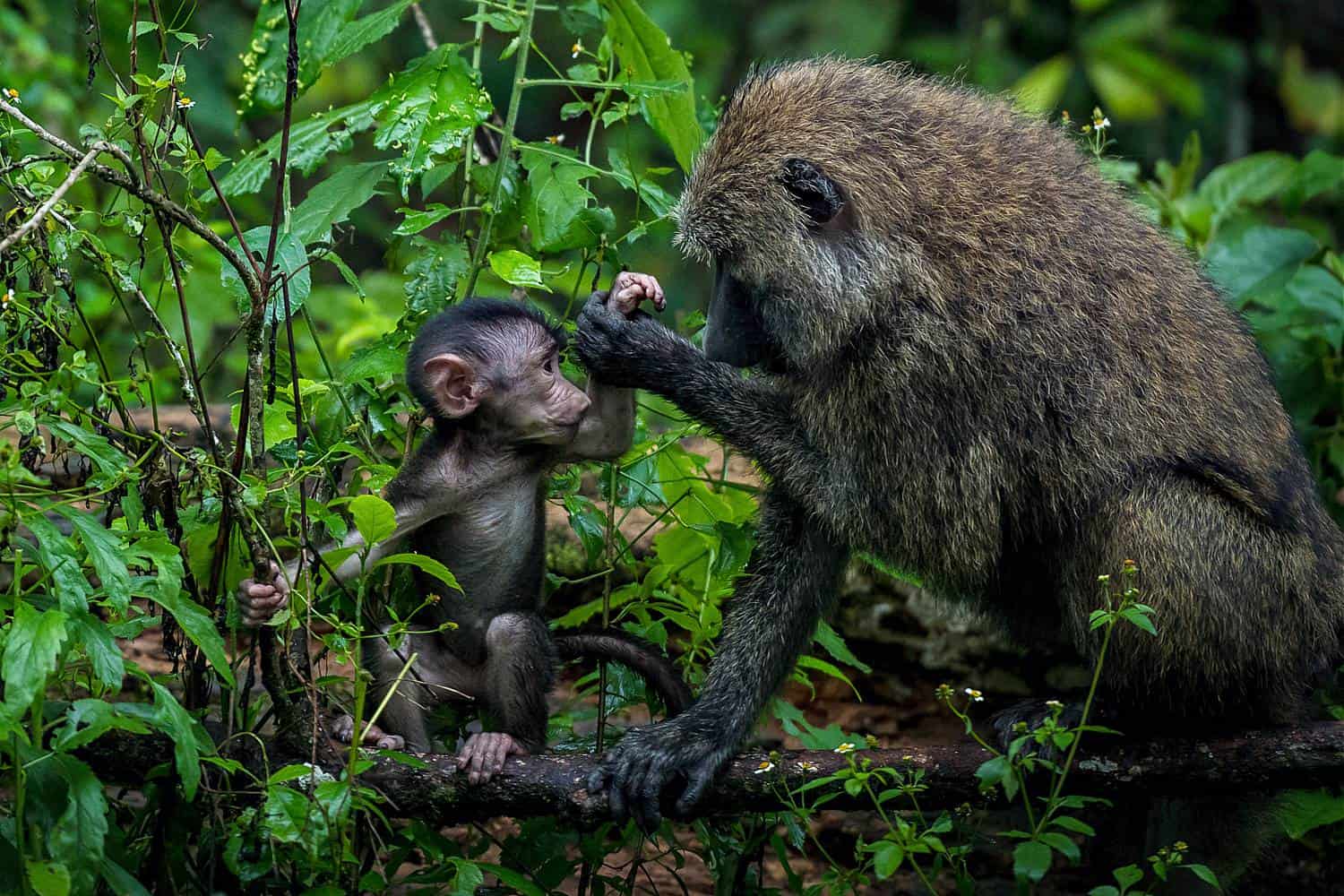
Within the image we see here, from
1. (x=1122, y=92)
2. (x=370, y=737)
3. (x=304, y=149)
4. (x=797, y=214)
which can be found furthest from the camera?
(x=1122, y=92)

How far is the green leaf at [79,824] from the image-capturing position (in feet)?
9.61

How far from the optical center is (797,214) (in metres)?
3.92

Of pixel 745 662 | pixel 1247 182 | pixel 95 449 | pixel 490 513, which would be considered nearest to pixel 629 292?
pixel 490 513

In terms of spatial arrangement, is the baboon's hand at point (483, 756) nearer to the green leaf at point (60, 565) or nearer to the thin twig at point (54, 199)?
the green leaf at point (60, 565)

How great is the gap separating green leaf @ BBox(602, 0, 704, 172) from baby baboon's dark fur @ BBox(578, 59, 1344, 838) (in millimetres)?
142

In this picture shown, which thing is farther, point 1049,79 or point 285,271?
point 1049,79

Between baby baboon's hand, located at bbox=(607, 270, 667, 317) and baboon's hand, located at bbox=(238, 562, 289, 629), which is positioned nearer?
baboon's hand, located at bbox=(238, 562, 289, 629)

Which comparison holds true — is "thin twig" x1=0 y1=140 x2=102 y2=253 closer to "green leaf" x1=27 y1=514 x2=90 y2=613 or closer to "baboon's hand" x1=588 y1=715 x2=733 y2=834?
"green leaf" x1=27 y1=514 x2=90 y2=613

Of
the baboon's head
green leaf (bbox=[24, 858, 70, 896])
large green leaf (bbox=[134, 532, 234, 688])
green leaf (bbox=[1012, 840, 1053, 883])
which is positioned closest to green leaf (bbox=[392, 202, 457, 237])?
the baboon's head

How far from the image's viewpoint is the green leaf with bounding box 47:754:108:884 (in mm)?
2928

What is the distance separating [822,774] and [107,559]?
1.84m

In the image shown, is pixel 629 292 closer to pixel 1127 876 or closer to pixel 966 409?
pixel 966 409

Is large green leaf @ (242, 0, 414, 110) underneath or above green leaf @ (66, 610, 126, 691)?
above

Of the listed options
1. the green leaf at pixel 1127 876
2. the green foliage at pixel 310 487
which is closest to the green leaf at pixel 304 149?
the green foliage at pixel 310 487
